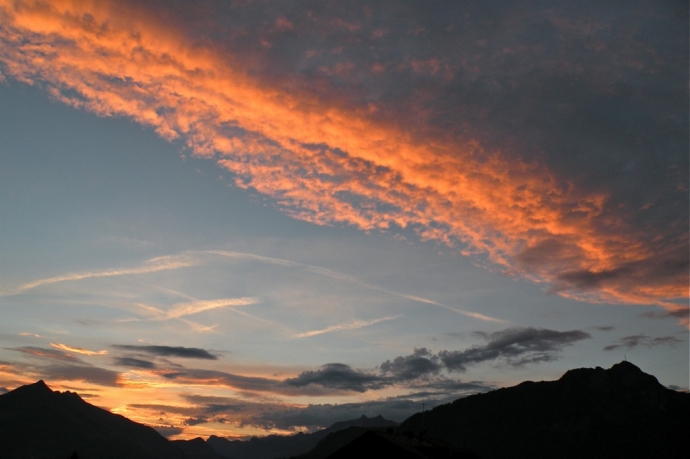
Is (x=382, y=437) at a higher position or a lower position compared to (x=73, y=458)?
higher

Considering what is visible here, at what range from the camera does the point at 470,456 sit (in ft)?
276

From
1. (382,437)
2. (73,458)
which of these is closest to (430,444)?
(382,437)

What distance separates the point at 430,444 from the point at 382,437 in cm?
1404

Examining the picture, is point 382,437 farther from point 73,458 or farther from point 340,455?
point 73,458

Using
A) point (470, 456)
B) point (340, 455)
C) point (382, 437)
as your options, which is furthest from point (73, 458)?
point (470, 456)

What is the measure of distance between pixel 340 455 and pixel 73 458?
1665 inches

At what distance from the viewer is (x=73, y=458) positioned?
266 ft

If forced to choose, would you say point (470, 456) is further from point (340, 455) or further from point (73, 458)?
point (73, 458)

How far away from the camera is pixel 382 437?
71.4 m

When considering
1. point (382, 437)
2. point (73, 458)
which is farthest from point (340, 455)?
point (73, 458)

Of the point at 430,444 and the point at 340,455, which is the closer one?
the point at 340,455

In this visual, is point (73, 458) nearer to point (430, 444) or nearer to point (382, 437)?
point (382, 437)

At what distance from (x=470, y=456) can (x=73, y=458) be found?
62210 millimetres

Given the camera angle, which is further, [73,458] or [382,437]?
[73,458]
